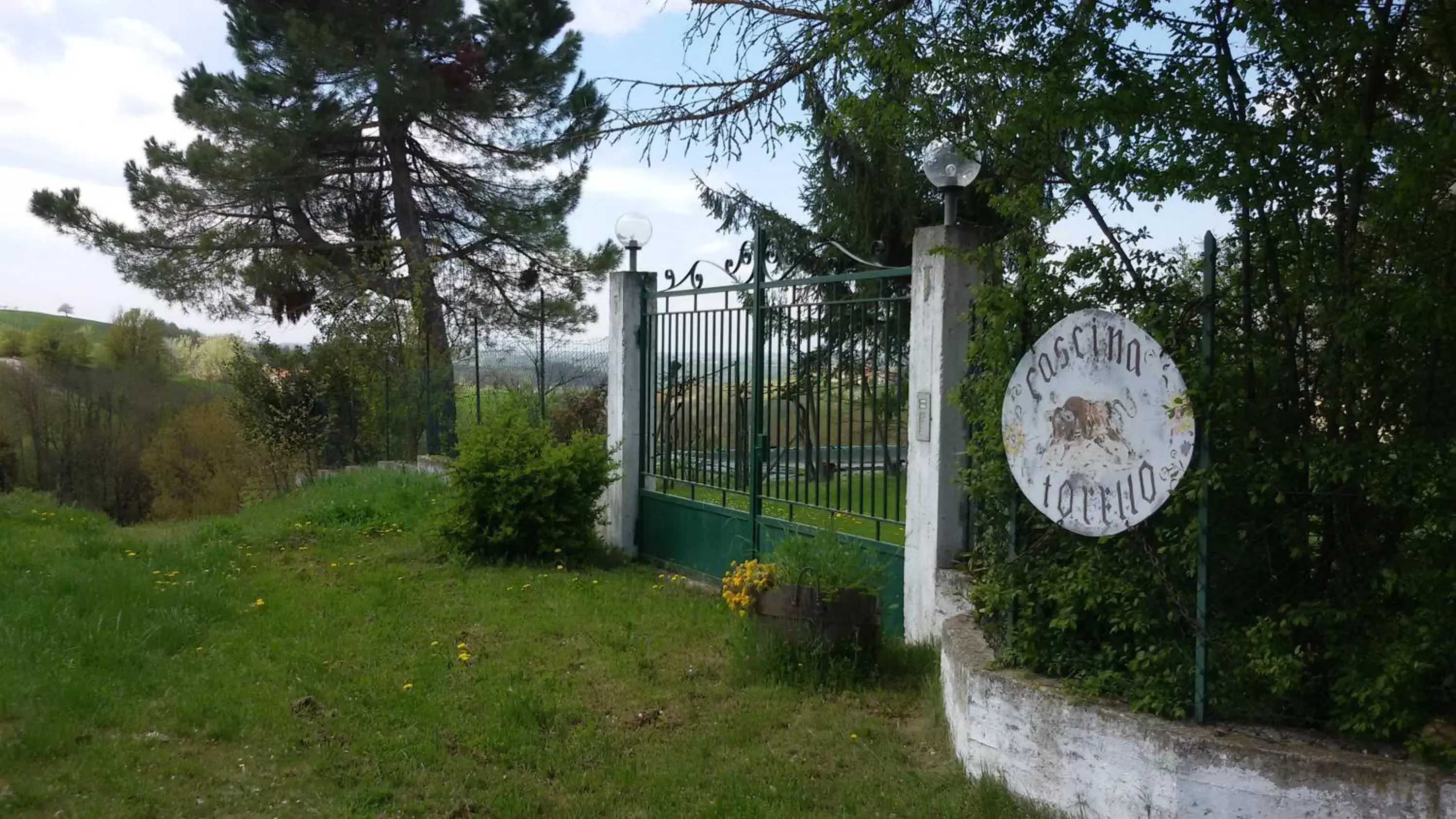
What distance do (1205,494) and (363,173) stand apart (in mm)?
18198

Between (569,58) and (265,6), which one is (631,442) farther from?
(265,6)

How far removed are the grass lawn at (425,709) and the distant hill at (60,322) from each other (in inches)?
724

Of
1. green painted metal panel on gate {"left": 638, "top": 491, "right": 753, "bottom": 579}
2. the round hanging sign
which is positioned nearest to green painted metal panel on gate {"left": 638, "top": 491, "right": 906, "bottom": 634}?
green painted metal panel on gate {"left": 638, "top": 491, "right": 753, "bottom": 579}

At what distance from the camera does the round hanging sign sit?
387cm

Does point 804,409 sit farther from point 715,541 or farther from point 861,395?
point 715,541

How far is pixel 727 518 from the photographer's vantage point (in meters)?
8.39

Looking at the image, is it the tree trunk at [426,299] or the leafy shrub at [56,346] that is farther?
the leafy shrub at [56,346]

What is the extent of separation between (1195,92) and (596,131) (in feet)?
18.5

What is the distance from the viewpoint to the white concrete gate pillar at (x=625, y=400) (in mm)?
9531

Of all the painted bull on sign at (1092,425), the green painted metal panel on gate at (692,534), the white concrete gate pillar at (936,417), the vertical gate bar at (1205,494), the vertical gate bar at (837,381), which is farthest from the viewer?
the green painted metal panel on gate at (692,534)

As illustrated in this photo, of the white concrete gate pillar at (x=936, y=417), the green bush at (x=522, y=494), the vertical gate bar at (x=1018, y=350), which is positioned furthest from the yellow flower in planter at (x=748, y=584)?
the green bush at (x=522, y=494)

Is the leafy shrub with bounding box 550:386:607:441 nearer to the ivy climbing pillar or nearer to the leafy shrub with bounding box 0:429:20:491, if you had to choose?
the ivy climbing pillar

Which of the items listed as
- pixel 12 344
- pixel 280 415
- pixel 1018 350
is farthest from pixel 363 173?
pixel 1018 350

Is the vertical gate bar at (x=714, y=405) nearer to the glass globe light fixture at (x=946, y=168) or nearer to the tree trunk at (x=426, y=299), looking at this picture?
the glass globe light fixture at (x=946, y=168)
